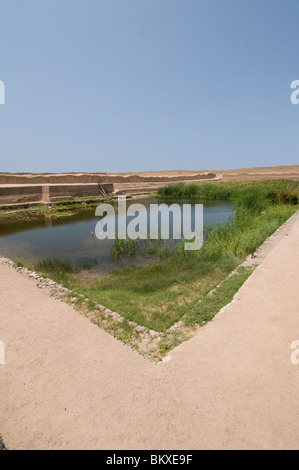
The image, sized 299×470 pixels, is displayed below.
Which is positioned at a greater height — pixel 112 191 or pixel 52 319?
pixel 112 191

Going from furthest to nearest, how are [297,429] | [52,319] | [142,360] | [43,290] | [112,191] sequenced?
1. [112,191]
2. [43,290]
3. [52,319]
4. [142,360]
5. [297,429]

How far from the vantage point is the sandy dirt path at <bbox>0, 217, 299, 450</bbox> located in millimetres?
2213

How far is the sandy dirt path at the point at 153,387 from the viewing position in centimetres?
221

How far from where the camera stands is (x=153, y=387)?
2.70 metres

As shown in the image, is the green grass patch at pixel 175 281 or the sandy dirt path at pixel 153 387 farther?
the green grass patch at pixel 175 281

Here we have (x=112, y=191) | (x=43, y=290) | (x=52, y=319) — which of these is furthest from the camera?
(x=112, y=191)

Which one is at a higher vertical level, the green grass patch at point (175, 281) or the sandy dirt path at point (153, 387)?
the green grass patch at point (175, 281)

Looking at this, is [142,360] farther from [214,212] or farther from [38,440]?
[214,212]

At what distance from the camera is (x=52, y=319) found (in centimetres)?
425

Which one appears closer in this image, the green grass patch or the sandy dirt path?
the sandy dirt path

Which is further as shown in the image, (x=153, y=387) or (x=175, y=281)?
(x=175, y=281)

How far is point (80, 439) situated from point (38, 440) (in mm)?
401

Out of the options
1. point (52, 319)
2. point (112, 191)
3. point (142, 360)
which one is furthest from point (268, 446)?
point (112, 191)

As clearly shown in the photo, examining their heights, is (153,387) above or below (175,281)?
below
